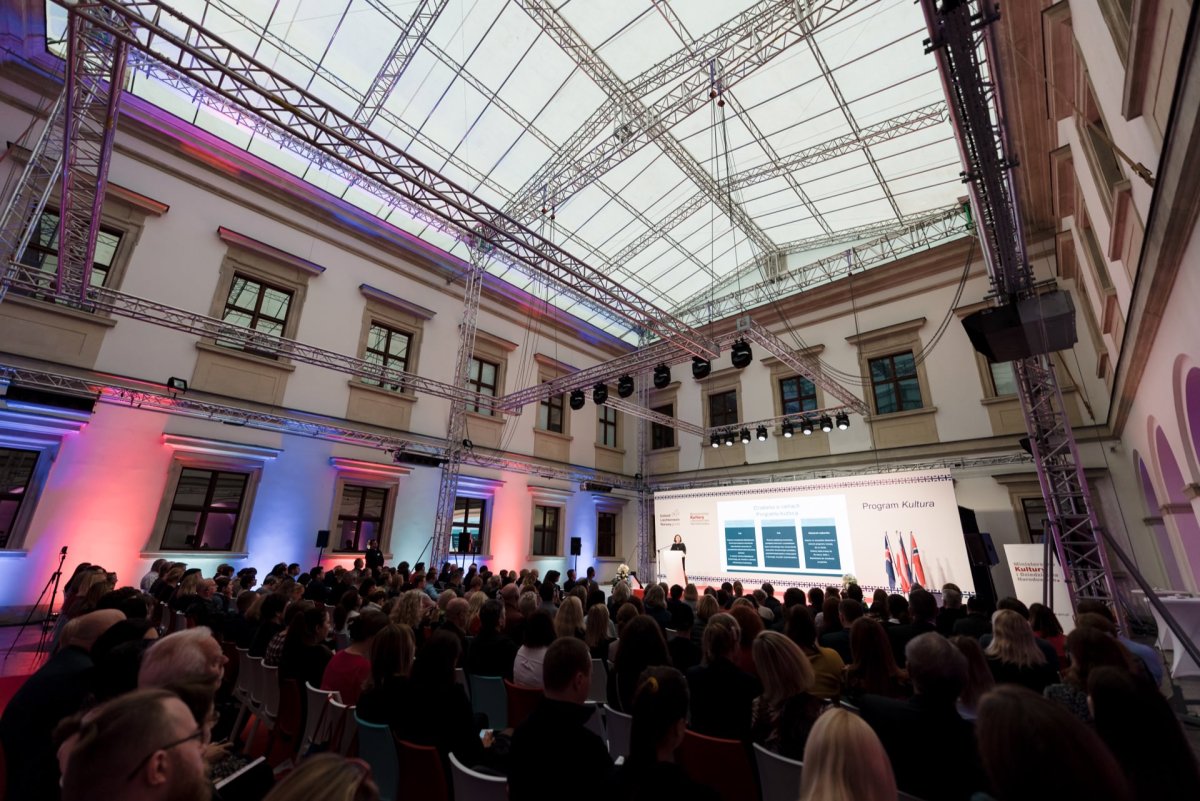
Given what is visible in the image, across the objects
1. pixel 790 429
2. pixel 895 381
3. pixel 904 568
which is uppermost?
pixel 895 381

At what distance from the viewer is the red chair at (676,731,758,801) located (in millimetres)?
2006

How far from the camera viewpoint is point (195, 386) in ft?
25.8

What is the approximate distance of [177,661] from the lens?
2.02 metres

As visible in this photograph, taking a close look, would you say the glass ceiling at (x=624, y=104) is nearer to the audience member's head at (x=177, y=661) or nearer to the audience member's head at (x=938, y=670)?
the audience member's head at (x=177, y=661)

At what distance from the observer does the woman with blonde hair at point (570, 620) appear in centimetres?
384

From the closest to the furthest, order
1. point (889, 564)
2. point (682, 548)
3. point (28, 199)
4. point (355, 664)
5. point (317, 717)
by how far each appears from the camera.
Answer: point (317, 717), point (355, 664), point (28, 199), point (889, 564), point (682, 548)

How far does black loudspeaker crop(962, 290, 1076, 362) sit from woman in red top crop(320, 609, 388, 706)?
6349 millimetres

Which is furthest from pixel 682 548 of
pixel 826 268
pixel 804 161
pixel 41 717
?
pixel 41 717

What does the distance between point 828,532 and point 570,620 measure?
24.4 ft

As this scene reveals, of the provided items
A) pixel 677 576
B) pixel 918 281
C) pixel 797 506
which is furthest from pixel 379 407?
pixel 918 281

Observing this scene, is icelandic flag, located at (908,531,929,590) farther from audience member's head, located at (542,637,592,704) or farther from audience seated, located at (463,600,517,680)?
audience member's head, located at (542,637,592,704)

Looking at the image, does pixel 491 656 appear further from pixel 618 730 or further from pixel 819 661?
pixel 819 661

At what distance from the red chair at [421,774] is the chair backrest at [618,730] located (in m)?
0.91

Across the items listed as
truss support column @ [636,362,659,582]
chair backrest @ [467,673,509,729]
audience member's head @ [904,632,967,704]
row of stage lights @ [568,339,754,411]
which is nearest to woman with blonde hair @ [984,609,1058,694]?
audience member's head @ [904,632,967,704]
